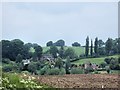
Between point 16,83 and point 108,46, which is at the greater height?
point 108,46

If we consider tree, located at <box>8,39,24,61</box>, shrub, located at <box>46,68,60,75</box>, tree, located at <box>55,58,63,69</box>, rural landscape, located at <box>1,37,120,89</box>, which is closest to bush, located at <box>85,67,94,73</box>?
rural landscape, located at <box>1,37,120,89</box>

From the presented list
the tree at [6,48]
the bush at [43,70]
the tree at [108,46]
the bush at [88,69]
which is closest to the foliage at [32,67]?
the bush at [43,70]

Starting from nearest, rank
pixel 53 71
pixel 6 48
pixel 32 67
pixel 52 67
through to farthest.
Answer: pixel 32 67 → pixel 53 71 → pixel 52 67 → pixel 6 48

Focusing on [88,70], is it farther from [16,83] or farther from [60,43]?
[16,83]

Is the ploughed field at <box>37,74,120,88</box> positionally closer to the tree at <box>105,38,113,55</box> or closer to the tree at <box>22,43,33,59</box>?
the tree at <box>22,43,33,59</box>

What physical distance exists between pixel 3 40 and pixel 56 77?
168cm

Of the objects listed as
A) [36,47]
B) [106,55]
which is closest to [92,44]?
[106,55]

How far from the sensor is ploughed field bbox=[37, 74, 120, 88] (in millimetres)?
6777

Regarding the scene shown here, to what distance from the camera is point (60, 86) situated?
6.64 m

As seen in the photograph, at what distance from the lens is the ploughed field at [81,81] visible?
6.78 metres

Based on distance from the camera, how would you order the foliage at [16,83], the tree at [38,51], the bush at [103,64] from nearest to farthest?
the foliage at [16,83], the bush at [103,64], the tree at [38,51]

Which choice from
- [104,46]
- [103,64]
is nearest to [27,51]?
[103,64]

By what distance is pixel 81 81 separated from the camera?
7102mm

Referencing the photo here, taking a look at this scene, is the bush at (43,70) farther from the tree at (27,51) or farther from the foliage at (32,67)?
the tree at (27,51)
